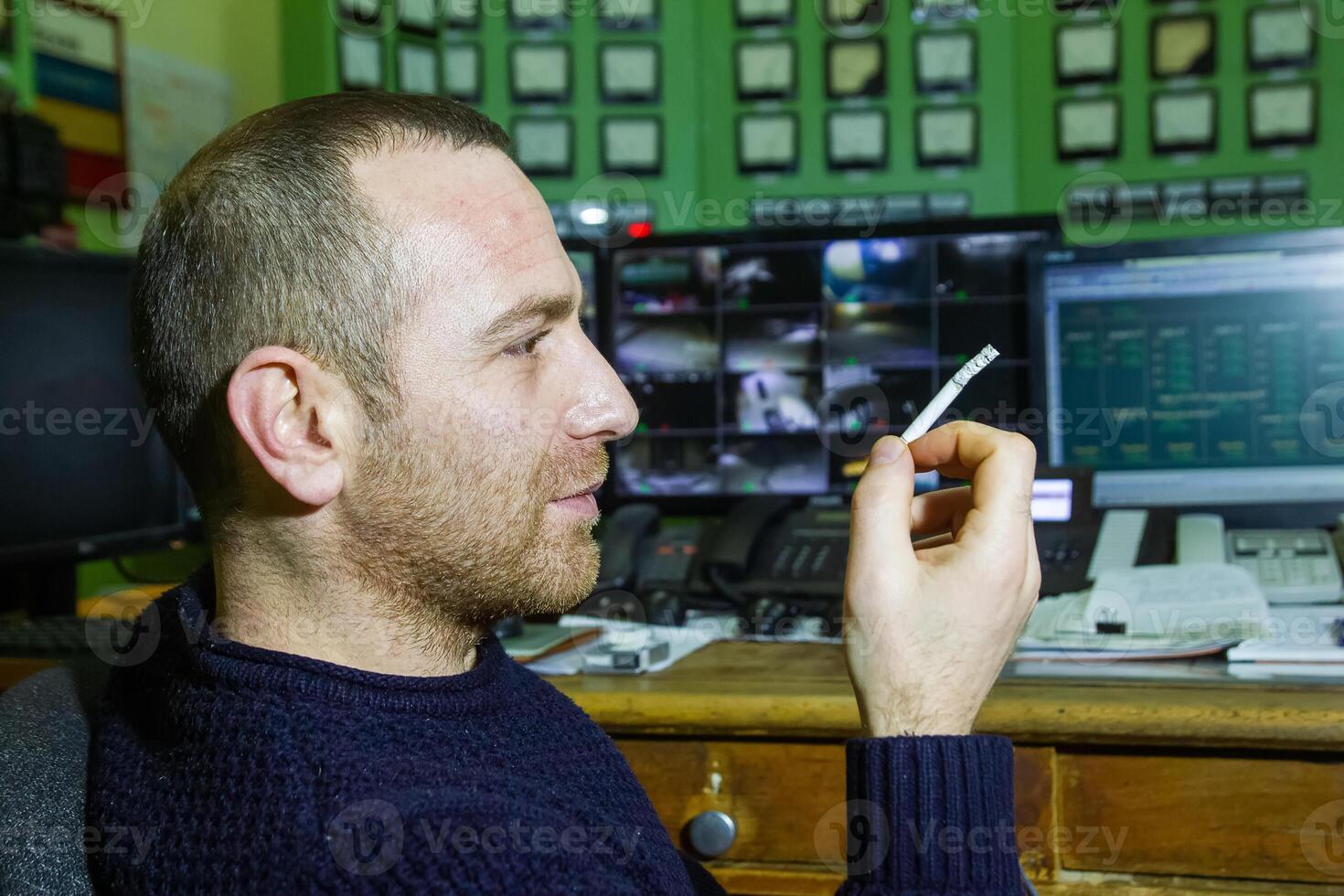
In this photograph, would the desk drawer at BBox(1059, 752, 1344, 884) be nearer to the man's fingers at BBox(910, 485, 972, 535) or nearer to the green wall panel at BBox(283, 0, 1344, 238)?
the man's fingers at BBox(910, 485, 972, 535)

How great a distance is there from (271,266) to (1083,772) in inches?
28.0

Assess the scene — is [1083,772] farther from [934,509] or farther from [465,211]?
[465,211]

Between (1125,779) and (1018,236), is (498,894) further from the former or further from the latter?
(1018,236)

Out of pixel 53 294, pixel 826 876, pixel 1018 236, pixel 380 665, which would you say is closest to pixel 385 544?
pixel 380 665

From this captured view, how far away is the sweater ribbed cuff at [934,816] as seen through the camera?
1.98 ft

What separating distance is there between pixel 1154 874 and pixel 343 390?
2.36 ft

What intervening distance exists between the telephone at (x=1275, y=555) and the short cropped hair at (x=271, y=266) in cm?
101

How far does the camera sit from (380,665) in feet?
2.26

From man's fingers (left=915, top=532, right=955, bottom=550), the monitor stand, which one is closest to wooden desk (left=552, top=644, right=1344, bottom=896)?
man's fingers (left=915, top=532, right=955, bottom=550)

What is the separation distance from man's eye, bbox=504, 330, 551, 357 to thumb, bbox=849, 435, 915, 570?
0.21 meters

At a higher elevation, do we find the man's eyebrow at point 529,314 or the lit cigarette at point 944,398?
the man's eyebrow at point 529,314

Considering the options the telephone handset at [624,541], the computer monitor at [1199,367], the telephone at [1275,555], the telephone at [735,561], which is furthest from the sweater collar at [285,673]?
the computer monitor at [1199,367]

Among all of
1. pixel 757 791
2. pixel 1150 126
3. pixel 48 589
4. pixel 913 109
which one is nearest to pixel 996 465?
pixel 757 791

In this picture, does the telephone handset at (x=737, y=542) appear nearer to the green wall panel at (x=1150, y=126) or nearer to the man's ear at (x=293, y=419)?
the man's ear at (x=293, y=419)
